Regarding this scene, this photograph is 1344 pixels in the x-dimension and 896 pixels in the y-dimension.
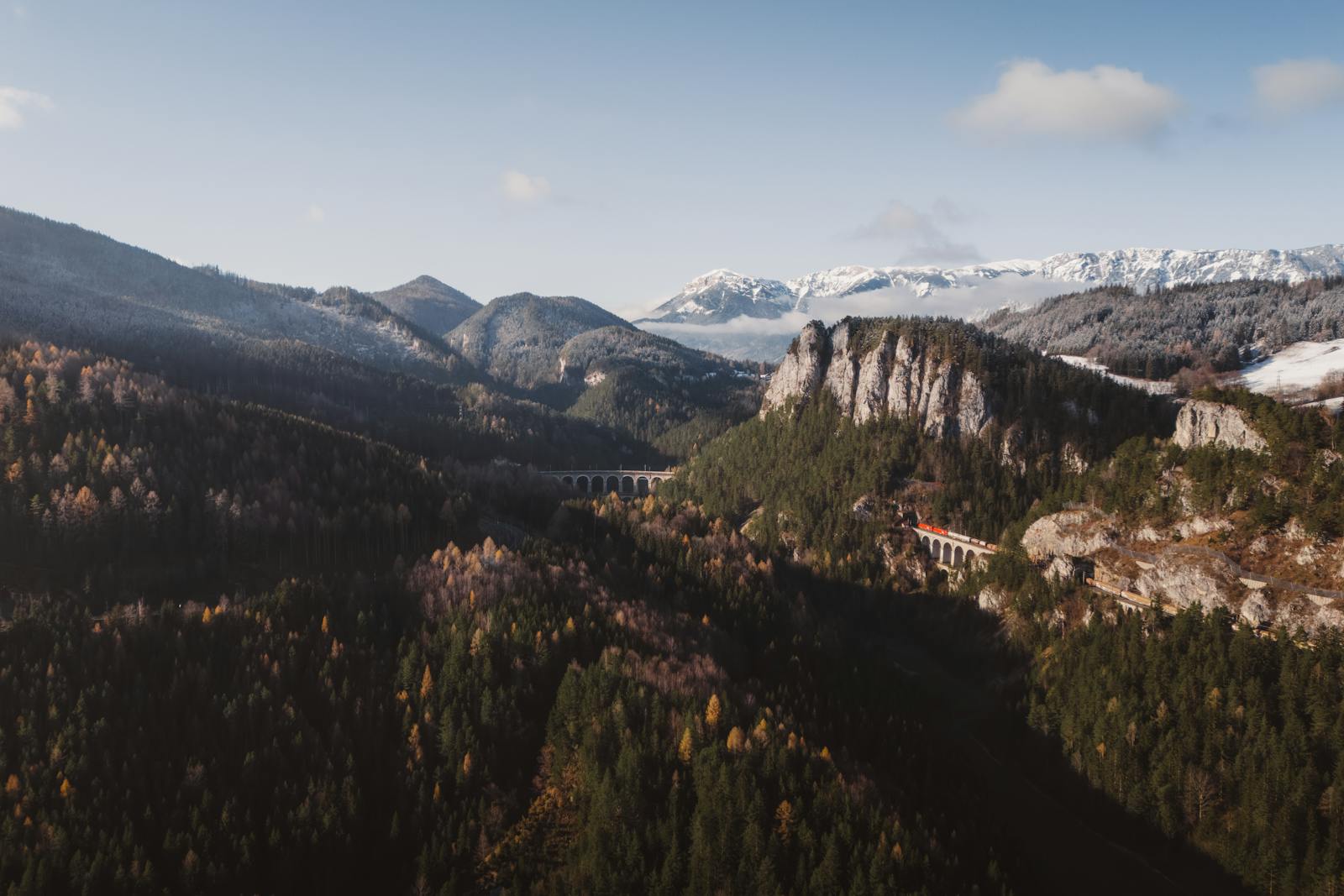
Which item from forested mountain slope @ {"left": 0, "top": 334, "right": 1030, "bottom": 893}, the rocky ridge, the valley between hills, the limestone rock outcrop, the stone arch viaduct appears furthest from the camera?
the stone arch viaduct

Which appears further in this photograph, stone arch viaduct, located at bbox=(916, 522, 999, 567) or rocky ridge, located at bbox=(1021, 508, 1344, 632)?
stone arch viaduct, located at bbox=(916, 522, 999, 567)

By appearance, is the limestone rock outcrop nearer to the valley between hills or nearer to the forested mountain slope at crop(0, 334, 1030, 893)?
the valley between hills

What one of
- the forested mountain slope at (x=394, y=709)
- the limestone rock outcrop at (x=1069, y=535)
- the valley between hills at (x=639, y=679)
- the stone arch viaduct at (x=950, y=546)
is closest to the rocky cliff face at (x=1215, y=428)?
the valley between hills at (x=639, y=679)

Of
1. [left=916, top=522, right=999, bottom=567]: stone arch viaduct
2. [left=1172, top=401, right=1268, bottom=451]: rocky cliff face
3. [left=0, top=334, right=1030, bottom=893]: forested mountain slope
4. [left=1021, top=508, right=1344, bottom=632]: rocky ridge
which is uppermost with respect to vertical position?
[left=1172, top=401, right=1268, bottom=451]: rocky cliff face

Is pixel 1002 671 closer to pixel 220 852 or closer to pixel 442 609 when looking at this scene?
pixel 442 609

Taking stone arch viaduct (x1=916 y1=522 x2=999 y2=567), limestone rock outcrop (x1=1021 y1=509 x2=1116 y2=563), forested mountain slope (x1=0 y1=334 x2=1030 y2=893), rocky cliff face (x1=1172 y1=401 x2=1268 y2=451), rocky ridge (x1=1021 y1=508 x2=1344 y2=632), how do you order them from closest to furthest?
forested mountain slope (x1=0 y1=334 x2=1030 y2=893) → rocky ridge (x1=1021 y1=508 x2=1344 y2=632) → rocky cliff face (x1=1172 y1=401 x2=1268 y2=451) → limestone rock outcrop (x1=1021 y1=509 x2=1116 y2=563) → stone arch viaduct (x1=916 y1=522 x2=999 y2=567)

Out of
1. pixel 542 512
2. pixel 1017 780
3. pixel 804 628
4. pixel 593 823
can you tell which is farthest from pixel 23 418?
pixel 1017 780

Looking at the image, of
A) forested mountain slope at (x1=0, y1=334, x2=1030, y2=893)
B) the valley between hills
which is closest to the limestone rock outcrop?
the valley between hills

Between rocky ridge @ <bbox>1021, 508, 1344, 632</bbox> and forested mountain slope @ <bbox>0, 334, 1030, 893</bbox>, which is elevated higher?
rocky ridge @ <bbox>1021, 508, 1344, 632</bbox>
